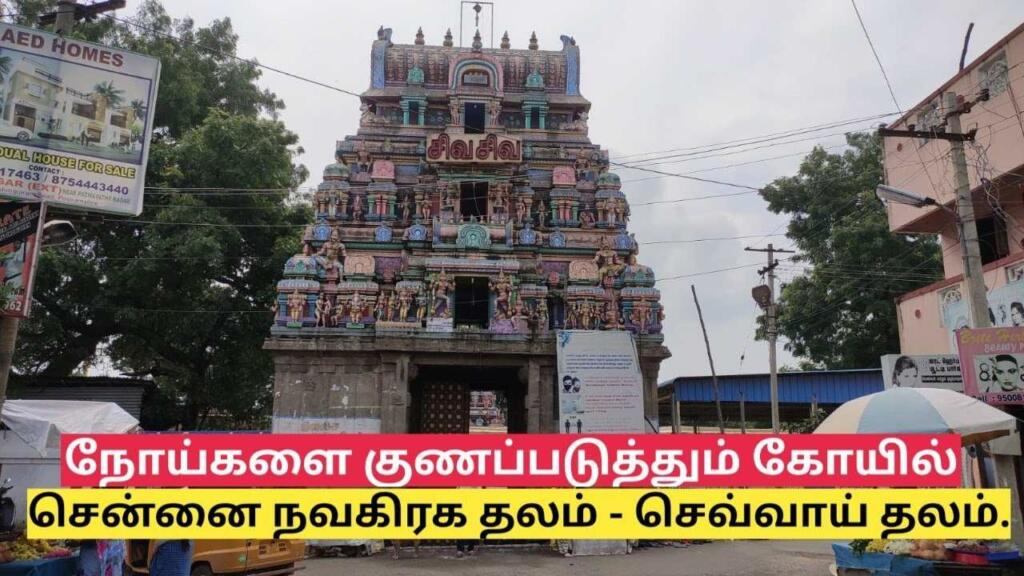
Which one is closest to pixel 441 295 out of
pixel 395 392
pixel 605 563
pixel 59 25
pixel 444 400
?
pixel 395 392

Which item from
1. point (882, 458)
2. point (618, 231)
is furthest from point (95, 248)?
point (882, 458)

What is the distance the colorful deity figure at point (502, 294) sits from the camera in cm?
1970

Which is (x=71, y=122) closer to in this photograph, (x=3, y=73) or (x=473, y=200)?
(x=3, y=73)

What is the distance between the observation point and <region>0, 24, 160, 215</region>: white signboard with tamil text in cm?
885

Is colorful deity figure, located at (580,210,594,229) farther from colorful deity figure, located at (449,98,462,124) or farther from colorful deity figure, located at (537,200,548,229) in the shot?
colorful deity figure, located at (449,98,462,124)

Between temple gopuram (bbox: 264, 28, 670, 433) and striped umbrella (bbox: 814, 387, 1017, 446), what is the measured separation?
9937 millimetres

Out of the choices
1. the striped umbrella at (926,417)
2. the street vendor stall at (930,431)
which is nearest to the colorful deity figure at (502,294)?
the street vendor stall at (930,431)

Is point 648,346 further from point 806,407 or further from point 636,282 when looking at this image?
point 806,407

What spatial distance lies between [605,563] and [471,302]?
9.29 meters

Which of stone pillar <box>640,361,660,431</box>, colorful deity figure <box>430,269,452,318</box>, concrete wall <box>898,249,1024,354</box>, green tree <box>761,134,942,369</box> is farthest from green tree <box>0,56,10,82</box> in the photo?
green tree <box>761,134,942,369</box>

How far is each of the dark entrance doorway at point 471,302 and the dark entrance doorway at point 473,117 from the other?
5.72 m

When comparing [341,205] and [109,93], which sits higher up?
[341,205]

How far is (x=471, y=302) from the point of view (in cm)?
2166

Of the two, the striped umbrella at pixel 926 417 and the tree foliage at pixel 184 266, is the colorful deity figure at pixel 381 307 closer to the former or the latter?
the tree foliage at pixel 184 266
